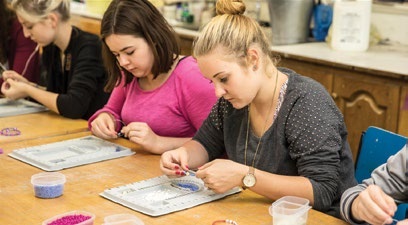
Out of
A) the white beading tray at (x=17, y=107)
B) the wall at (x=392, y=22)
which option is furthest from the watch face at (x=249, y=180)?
the wall at (x=392, y=22)

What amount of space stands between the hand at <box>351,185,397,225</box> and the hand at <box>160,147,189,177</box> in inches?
23.2

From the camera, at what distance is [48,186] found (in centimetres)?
175

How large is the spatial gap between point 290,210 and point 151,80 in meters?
0.98

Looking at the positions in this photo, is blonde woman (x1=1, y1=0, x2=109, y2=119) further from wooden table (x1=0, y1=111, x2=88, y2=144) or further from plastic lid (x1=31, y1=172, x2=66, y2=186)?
plastic lid (x1=31, y1=172, x2=66, y2=186)

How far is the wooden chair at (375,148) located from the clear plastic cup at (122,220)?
0.85 meters

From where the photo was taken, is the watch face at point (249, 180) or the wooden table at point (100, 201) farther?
the watch face at point (249, 180)

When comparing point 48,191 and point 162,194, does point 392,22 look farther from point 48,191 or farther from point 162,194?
point 48,191

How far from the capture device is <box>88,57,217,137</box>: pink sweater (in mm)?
2260

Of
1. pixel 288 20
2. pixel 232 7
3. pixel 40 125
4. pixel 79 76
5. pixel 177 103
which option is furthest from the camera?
pixel 288 20

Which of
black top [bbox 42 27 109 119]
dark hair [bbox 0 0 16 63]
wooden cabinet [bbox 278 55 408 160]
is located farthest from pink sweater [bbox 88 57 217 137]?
dark hair [bbox 0 0 16 63]

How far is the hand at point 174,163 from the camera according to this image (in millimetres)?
1883

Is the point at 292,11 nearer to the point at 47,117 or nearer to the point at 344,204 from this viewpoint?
the point at 47,117

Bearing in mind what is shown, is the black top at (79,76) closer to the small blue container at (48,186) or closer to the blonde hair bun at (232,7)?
the small blue container at (48,186)

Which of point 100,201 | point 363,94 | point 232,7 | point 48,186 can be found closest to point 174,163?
point 100,201
